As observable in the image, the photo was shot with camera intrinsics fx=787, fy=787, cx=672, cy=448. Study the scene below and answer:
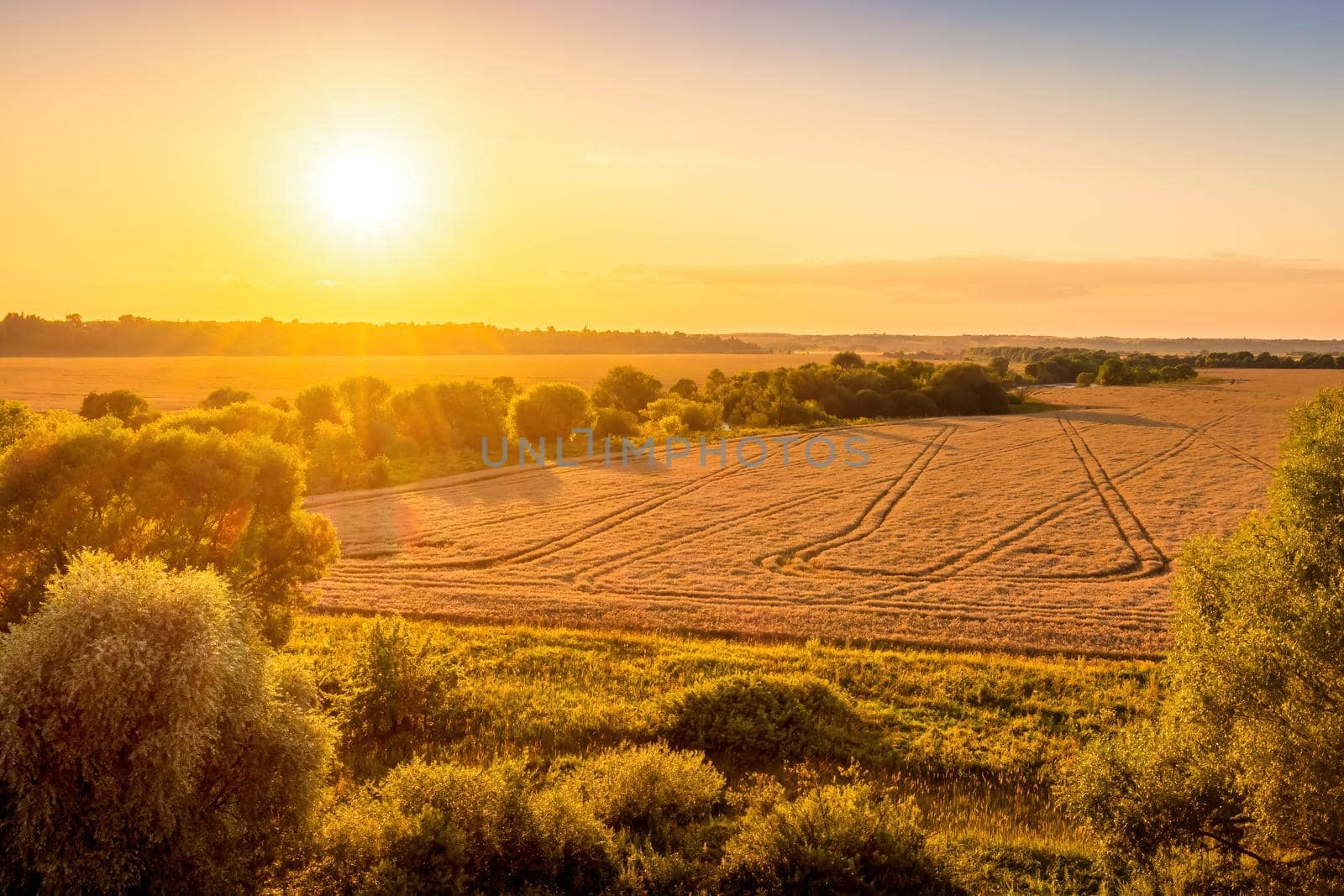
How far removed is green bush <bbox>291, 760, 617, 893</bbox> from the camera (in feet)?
33.6

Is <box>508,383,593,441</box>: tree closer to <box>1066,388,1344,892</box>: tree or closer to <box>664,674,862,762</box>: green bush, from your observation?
<box>664,674,862,762</box>: green bush

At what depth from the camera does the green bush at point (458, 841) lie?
33.6 feet

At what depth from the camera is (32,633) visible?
880 cm

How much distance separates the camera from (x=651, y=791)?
1260 cm

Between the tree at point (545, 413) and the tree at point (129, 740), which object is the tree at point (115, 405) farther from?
the tree at point (129, 740)

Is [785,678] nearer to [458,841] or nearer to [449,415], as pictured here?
[458,841]

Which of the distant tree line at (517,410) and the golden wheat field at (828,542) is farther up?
the distant tree line at (517,410)

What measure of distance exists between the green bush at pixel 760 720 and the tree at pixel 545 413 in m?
48.3

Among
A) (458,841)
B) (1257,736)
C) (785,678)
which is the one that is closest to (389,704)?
(458,841)

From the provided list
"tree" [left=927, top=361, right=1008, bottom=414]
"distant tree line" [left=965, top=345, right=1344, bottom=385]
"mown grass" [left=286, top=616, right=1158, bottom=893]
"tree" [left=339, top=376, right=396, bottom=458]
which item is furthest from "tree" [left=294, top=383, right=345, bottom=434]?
"distant tree line" [left=965, top=345, right=1344, bottom=385]

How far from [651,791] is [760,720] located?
3.96m

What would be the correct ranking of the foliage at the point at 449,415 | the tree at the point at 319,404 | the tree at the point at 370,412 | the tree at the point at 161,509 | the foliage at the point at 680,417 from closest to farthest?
1. the tree at the point at 161,509
2. the tree at the point at 370,412
3. the tree at the point at 319,404
4. the foliage at the point at 449,415
5. the foliage at the point at 680,417

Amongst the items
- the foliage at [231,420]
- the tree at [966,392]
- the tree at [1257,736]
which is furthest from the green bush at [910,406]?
the tree at [1257,736]

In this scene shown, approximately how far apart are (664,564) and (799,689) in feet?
44.5
